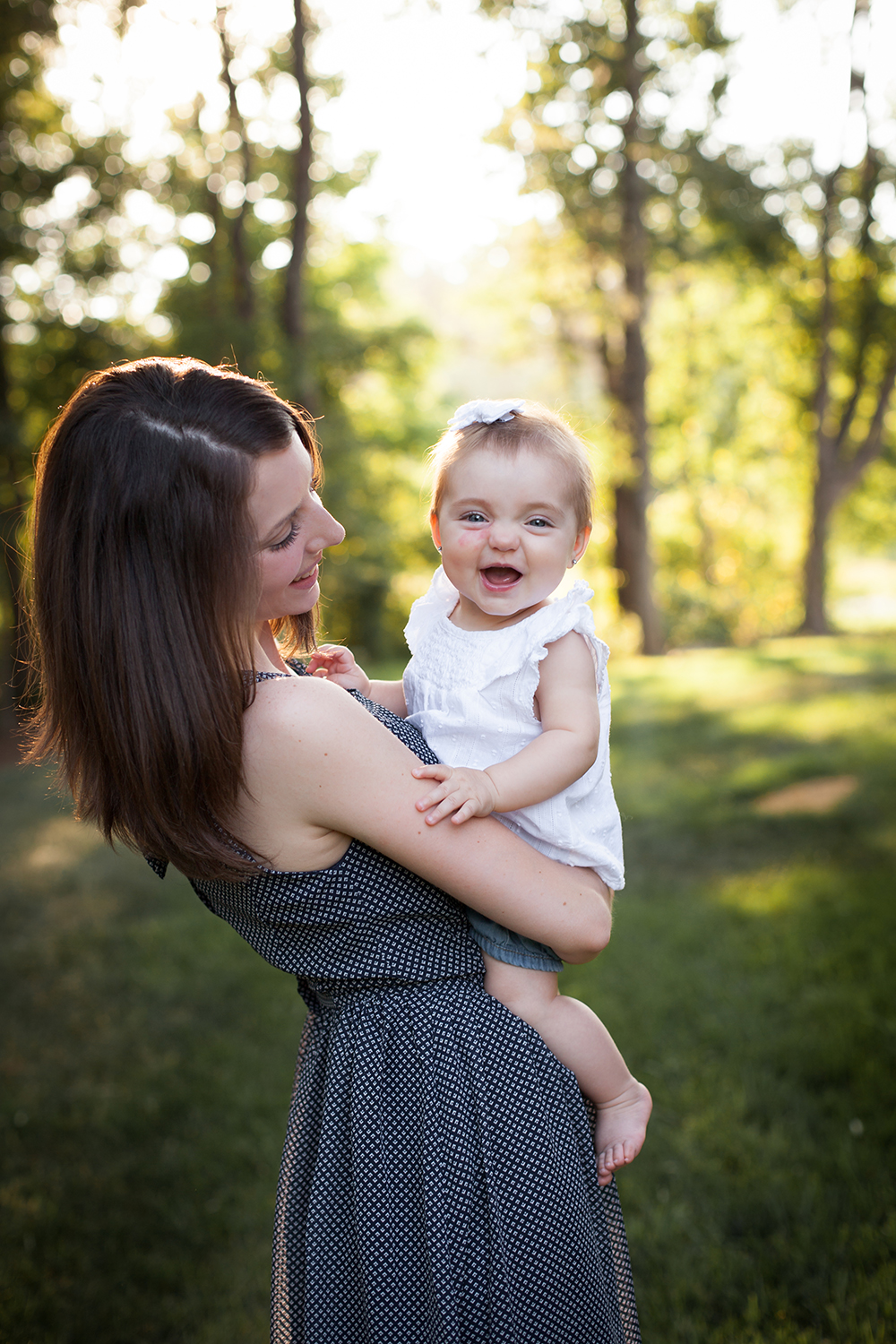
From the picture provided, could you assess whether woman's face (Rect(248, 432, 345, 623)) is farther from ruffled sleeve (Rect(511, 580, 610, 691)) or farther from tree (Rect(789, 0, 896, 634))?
tree (Rect(789, 0, 896, 634))

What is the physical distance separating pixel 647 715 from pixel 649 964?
528 centimetres

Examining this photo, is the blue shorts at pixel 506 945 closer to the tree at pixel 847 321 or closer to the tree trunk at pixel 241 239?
the tree trunk at pixel 241 239

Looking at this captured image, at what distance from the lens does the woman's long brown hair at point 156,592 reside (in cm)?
133

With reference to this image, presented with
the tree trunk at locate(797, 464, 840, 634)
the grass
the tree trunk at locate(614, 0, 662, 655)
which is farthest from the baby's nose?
the tree trunk at locate(797, 464, 840, 634)

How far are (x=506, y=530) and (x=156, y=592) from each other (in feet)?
1.90

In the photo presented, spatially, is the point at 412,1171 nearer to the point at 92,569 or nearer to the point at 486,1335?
the point at 486,1335

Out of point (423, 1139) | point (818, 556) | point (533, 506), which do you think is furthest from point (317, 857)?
point (818, 556)

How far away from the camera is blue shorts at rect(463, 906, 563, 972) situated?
155 cm

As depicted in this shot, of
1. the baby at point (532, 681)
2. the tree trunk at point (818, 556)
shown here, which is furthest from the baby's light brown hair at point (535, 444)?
the tree trunk at point (818, 556)

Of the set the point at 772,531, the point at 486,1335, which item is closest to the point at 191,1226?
the point at 486,1335

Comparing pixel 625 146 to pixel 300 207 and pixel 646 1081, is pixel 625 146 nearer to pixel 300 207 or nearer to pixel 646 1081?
pixel 300 207

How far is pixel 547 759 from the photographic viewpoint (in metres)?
1.51

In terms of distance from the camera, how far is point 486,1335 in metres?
1.45

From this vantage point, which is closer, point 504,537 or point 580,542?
point 504,537
